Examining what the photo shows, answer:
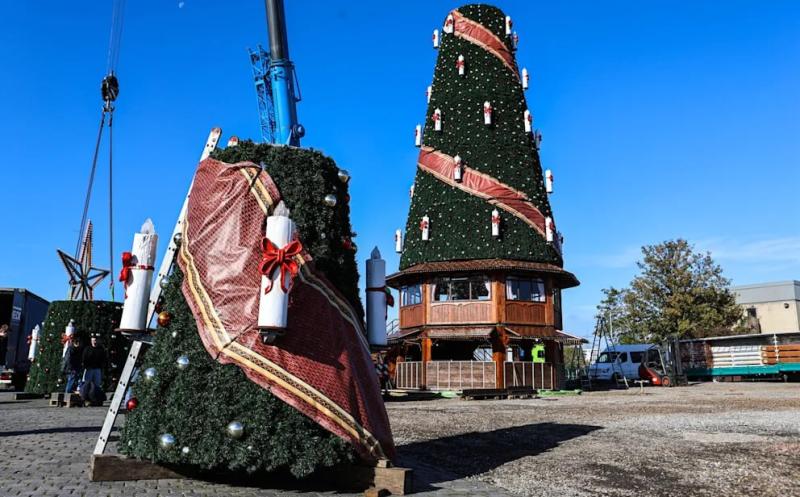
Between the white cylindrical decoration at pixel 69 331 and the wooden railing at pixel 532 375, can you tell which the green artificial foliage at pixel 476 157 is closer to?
the wooden railing at pixel 532 375

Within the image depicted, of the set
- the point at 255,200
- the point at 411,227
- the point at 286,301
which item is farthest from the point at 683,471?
the point at 411,227

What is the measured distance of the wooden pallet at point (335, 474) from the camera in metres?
5.80

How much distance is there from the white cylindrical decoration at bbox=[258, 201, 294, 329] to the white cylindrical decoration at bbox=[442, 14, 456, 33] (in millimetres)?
30179

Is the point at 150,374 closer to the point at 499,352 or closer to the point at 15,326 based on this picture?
the point at 15,326

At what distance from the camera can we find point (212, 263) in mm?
6344

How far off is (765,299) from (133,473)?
88054 mm

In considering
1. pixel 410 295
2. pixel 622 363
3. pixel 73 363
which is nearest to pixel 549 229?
pixel 410 295

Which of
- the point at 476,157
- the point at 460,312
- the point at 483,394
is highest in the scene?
the point at 476,157

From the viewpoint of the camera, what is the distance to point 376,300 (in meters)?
7.32

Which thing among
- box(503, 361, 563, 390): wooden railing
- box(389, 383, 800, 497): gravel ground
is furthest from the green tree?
box(389, 383, 800, 497): gravel ground

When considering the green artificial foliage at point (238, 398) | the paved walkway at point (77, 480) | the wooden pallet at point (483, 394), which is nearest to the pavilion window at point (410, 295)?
the wooden pallet at point (483, 394)

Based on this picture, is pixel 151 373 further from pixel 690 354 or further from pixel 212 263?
pixel 690 354

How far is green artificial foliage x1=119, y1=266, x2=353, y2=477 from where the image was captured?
5.59m

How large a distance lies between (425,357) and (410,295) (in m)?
3.73
